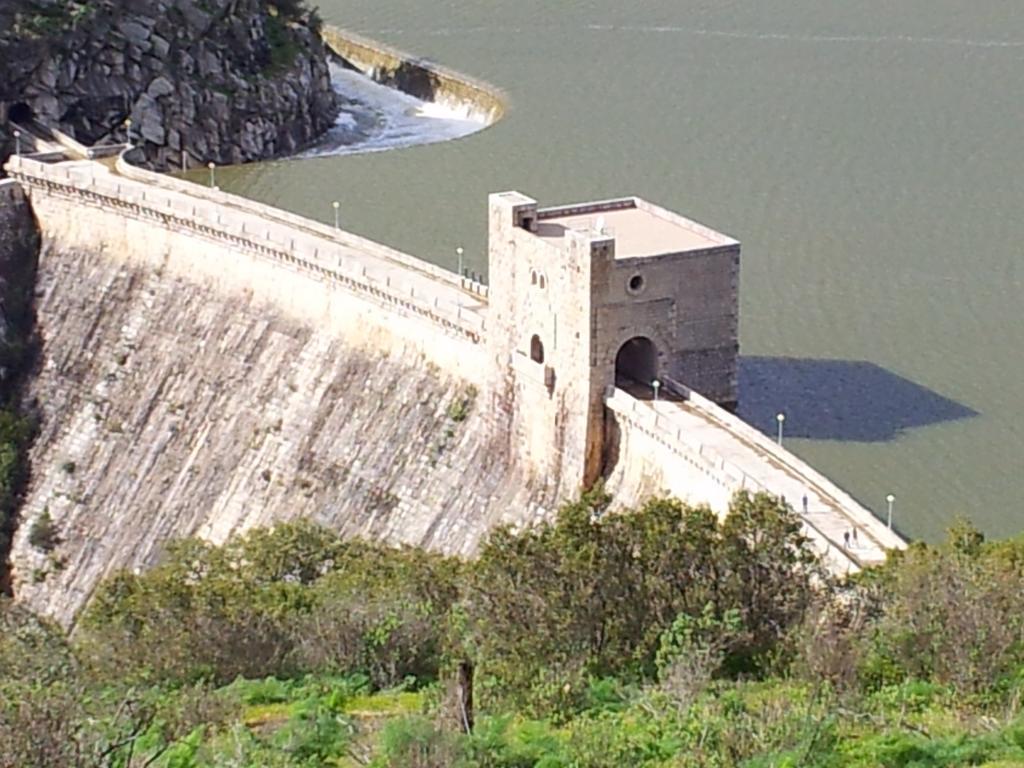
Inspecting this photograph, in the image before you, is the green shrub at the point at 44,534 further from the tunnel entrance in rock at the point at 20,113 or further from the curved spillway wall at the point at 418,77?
the curved spillway wall at the point at 418,77

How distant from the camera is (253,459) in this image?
4566 centimetres

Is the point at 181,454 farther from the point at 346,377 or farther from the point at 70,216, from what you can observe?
the point at 70,216

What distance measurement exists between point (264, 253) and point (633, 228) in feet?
35.0

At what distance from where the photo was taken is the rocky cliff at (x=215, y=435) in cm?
4119

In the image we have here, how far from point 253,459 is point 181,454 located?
7.96 feet

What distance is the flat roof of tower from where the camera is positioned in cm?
3747

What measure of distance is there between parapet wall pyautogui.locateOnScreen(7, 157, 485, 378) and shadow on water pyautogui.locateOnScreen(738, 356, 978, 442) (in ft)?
18.2

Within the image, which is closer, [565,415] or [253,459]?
[565,415]

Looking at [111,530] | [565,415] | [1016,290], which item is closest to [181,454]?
[111,530]

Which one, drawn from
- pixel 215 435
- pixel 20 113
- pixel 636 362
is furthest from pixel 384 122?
pixel 636 362

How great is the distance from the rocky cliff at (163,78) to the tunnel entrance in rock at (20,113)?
1.2 inches

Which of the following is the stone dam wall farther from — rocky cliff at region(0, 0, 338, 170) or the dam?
rocky cliff at region(0, 0, 338, 170)

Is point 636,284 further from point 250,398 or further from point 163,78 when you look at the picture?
point 163,78

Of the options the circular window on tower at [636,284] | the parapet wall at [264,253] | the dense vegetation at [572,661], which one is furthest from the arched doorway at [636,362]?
the dense vegetation at [572,661]
